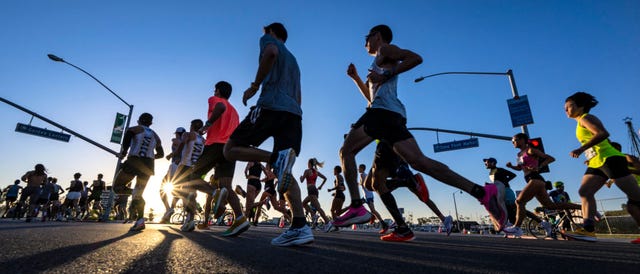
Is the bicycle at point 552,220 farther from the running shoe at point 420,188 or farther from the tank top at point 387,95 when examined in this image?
the tank top at point 387,95

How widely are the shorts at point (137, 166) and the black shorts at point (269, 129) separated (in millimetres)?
3261

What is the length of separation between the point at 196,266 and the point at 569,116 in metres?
5.09

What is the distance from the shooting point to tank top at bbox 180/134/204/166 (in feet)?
18.4

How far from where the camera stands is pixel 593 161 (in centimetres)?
418

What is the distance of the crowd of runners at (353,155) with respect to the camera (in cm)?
284

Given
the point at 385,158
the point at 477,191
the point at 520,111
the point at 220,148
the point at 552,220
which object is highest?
the point at 520,111

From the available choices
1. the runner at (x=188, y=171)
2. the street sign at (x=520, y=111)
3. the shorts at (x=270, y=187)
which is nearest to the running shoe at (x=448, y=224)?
the runner at (x=188, y=171)

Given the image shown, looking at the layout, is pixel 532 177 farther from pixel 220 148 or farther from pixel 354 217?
pixel 220 148

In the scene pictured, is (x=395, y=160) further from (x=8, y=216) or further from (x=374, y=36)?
(x=8, y=216)

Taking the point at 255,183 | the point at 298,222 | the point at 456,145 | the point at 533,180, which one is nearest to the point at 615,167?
the point at 533,180

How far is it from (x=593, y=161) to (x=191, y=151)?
6.18 metres

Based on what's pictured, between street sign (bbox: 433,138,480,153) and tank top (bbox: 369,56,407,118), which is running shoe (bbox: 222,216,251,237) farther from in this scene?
street sign (bbox: 433,138,480,153)

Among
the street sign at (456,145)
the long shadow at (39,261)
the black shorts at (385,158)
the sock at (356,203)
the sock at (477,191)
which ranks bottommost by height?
the long shadow at (39,261)

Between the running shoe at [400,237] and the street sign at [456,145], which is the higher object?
the street sign at [456,145]
